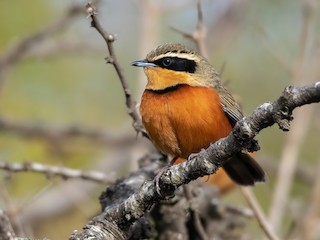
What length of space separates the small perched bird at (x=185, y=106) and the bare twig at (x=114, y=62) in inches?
4.1

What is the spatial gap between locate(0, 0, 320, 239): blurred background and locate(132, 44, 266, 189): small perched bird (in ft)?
3.68

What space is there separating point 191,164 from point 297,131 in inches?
136

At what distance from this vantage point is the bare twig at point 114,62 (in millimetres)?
4504

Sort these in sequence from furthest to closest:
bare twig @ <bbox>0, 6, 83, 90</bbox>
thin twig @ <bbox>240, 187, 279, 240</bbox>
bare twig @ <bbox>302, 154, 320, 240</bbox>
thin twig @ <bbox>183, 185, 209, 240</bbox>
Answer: bare twig @ <bbox>0, 6, 83, 90</bbox>
bare twig @ <bbox>302, 154, 320, 240</bbox>
thin twig @ <bbox>240, 187, 279, 240</bbox>
thin twig @ <bbox>183, 185, 209, 240</bbox>

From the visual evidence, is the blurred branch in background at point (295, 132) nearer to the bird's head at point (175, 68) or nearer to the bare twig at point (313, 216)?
the bare twig at point (313, 216)

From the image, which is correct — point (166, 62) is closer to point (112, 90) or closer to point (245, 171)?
point (245, 171)

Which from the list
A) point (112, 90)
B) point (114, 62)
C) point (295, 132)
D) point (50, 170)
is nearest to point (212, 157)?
point (114, 62)

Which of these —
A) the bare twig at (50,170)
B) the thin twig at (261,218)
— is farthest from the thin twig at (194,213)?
the bare twig at (50,170)

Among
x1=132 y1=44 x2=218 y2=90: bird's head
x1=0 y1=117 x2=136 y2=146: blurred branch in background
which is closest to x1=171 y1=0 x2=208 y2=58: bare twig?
x1=132 y1=44 x2=218 y2=90: bird's head

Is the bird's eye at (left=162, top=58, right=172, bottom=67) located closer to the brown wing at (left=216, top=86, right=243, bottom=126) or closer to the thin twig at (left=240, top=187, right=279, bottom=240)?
the brown wing at (left=216, top=86, right=243, bottom=126)

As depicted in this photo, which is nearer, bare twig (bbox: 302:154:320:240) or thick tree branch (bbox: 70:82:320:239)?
thick tree branch (bbox: 70:82:320:239)

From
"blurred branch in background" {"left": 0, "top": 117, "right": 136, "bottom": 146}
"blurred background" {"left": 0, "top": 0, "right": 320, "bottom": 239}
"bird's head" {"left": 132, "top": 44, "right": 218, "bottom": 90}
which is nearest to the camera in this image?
"bird's head" {"left": 132, "top": 44, "right": 218, "bottom": 90}

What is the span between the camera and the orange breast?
5.13m

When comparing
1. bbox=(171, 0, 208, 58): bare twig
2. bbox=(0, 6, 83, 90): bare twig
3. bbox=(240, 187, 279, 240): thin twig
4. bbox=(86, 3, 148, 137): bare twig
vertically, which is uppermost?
bbox=(0, 6, 83, 90): bare twig
